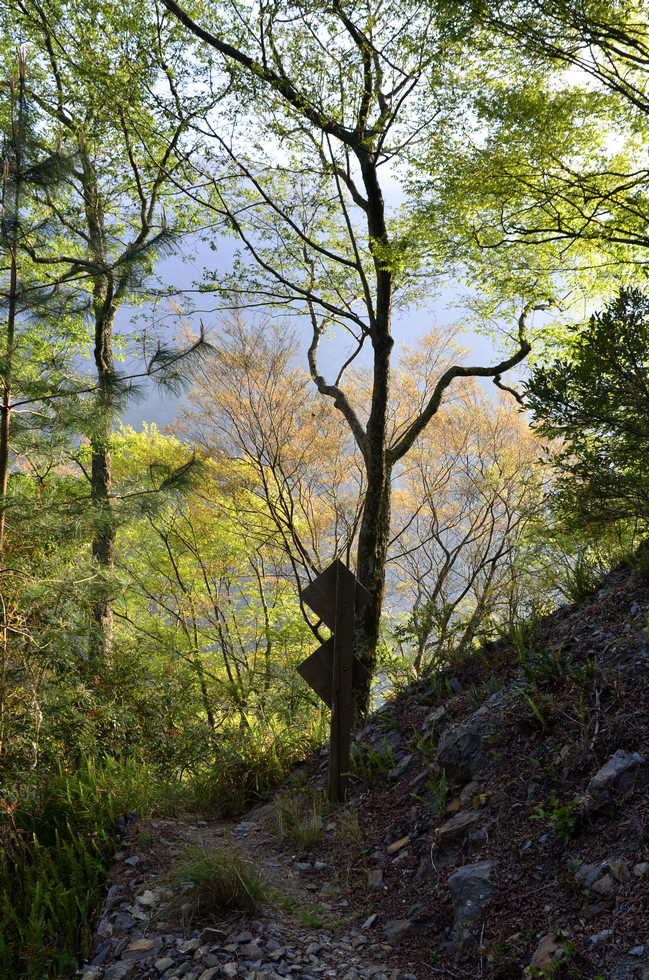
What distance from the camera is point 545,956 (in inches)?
80.4

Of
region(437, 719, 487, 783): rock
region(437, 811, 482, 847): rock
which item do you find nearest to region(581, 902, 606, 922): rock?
region(437, 811, 482, 847): rock

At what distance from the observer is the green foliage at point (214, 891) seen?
2635mm

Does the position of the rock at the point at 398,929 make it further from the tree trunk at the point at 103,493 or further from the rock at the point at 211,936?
the tree trunk at the point at 103,493

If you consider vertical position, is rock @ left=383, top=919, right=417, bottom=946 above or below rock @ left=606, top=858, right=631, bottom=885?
below

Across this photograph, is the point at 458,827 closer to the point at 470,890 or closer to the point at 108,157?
the point at 470,890

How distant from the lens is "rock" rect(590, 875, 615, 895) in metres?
2.15

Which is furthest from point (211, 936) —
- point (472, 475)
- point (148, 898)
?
point (472, 475)

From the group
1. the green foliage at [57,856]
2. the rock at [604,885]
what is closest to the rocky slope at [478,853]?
the rock at [604,885]

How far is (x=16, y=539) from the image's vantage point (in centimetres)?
471

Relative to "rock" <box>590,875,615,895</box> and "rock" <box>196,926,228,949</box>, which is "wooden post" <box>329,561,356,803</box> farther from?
"rock" <box>590,875,615,895</box>

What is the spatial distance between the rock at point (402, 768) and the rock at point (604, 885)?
1670 mm

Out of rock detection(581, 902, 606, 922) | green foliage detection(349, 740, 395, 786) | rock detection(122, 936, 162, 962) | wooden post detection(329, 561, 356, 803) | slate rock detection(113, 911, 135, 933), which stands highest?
wooden post detection(329, 561, 356, 803)

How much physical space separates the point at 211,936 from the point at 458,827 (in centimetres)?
118

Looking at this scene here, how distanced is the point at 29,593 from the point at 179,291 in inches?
184
